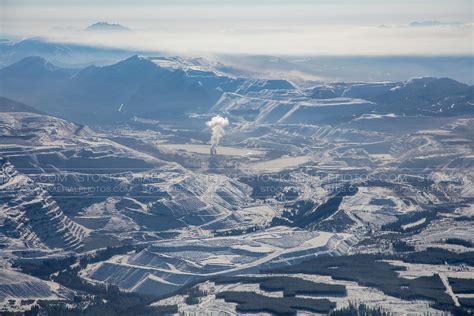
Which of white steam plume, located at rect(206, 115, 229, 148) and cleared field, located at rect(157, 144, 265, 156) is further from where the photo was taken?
white steam plume, located at rect(206, 115, 229, 148)

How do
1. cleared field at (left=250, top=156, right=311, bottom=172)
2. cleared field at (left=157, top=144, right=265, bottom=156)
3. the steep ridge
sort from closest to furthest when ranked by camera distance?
the steep ridge
cleared field at (left=250, top=156, right=311, bottom=172)
cleared field at (left=157, top=144, right=265, bottom=156)

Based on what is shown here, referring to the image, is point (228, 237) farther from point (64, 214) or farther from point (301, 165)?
point (301, 165)

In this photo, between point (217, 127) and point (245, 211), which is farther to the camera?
point (217, 127)

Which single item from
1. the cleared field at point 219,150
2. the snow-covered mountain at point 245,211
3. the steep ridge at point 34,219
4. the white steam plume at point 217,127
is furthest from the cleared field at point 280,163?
the steep ridge at point 34,219

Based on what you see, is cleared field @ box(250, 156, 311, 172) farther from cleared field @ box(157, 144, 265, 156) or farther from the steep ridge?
the steep ridge

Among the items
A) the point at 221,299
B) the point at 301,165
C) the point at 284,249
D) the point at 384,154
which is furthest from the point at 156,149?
Answer: the point at 221,299

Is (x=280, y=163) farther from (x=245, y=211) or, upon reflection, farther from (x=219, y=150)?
(x=245, y=211)

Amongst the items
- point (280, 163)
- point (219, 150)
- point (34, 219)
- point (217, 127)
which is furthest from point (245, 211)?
point (217, 127)

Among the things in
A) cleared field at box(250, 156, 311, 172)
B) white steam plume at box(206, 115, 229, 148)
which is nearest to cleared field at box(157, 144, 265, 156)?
white steam plume at box(206, 115, 229, 148)
